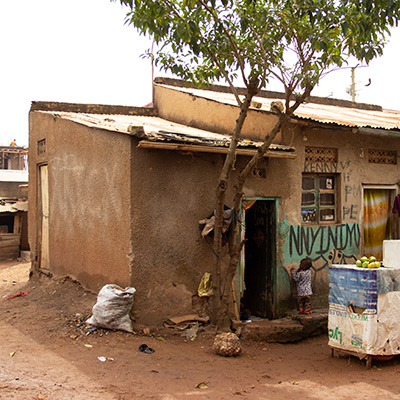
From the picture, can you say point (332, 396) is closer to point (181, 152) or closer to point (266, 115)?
point (181, 152)

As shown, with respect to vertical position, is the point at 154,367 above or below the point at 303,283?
below

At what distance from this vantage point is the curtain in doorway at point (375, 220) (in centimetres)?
923

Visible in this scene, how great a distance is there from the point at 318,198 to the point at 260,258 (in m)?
1.50

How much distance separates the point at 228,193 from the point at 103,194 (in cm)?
193

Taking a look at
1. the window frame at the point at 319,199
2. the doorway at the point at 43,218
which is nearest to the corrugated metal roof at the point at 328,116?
the window frame at the point at 319,199

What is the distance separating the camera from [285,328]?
7.58 m

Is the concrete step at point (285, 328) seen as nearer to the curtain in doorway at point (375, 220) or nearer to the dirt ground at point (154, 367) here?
the dirt ground at point (154, 367)

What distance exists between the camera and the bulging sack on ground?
6.47 m

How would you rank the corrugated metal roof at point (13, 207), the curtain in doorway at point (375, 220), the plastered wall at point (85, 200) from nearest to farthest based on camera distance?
the plastered wall at point (85, 200), the curtain in doorway at point (375, 220), the corrugated metal roof at point (13, 207)

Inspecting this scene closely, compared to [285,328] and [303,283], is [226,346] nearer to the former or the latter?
[285,328]

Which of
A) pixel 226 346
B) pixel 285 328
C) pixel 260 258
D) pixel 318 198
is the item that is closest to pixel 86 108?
pixel 260 258

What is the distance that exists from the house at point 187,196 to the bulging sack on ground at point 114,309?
0.27 m

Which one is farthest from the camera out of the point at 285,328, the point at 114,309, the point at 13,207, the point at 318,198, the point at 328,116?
the point at 13,207

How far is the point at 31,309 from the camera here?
780 cm
